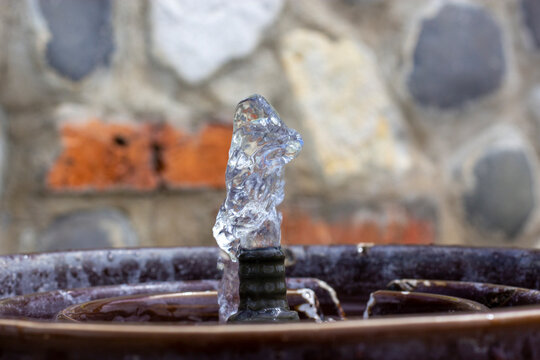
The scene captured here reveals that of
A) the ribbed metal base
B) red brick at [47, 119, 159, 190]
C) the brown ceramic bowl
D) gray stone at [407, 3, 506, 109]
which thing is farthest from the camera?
gray stone at [407, 3, 506, 109]

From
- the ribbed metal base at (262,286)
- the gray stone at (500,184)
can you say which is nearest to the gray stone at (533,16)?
the gray stone at (500,184)

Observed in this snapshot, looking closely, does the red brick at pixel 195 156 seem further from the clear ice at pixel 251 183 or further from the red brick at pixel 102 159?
the clear ice at pixel 251 183

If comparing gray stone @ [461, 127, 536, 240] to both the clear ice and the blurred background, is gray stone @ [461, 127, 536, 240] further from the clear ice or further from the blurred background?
the clear ice

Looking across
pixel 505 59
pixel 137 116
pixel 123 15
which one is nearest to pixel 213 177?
pixel 137 116

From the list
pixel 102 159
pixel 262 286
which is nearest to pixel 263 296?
pixel 262 286

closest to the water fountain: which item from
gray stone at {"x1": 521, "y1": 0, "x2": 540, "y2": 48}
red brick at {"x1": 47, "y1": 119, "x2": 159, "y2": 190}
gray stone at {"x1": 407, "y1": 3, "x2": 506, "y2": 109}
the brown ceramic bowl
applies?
the brown ceramic bowl

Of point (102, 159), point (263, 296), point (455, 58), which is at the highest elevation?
point (455, 58)

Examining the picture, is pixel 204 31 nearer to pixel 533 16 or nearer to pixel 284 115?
pixel 284 115
